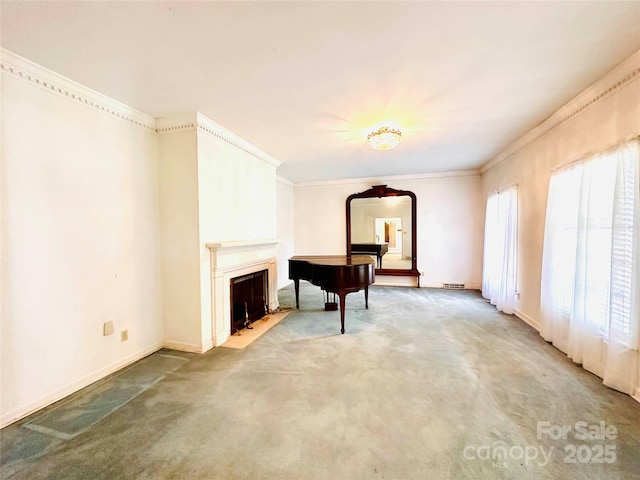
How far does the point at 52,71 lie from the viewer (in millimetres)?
1929

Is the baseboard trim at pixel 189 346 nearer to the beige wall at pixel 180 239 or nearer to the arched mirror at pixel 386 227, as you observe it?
the beige wall at pixel 180 239

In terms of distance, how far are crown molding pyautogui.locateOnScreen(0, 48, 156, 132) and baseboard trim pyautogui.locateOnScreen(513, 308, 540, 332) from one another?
5.16 m

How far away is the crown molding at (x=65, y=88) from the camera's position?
1754mm

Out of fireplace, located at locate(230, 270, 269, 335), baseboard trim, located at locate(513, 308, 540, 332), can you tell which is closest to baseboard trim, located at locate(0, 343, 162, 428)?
fireplace, located at locate(230, 270, 269, 335)

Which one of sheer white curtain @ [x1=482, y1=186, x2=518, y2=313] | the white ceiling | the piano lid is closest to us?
the white ceiling

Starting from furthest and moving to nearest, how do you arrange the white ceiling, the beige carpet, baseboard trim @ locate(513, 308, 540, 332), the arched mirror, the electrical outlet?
the arched mirror → baseboard trim @ locate(513, 308, 540, 332) → the beige carpet → the electrical outlet → the white ceiling

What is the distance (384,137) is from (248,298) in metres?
2.74

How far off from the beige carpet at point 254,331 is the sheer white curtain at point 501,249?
3.37 metres

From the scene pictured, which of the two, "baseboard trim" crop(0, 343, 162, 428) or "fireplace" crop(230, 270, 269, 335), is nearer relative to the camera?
"baseboard trim" crop(0, 343, 162, 428)

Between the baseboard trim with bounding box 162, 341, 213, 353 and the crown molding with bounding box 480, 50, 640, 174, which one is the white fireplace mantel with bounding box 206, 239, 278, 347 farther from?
the crown molding with bounding box 480, 50, 640, 174

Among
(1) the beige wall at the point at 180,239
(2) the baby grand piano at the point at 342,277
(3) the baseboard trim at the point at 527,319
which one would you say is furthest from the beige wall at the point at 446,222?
(1) the beige wall at the point at 180,239

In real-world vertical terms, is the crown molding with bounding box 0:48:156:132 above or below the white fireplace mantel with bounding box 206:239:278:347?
above

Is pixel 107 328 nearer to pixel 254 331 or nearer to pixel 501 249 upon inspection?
pixel 254 331

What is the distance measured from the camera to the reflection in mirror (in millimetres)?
5879
